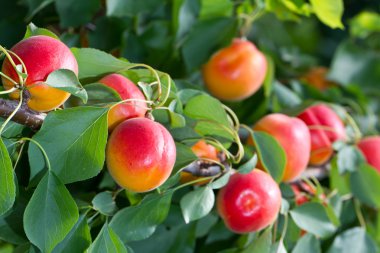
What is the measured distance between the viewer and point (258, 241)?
537mm

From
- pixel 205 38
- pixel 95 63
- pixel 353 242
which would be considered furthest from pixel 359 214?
pixel 95 63

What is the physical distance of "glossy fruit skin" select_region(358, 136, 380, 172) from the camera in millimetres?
673

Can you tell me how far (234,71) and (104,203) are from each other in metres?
0.26

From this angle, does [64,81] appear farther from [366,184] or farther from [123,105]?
[366,184]

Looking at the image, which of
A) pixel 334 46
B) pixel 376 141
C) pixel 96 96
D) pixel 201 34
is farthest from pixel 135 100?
pixel 334 46

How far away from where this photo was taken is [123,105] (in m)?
0.46

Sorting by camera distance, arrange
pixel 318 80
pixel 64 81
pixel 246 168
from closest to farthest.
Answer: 1. pixel 64 81
2. pixel 246 168
3. pixel 318 80

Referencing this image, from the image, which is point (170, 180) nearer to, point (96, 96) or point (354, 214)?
point (96, 96)

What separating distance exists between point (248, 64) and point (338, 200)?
0.18 meters

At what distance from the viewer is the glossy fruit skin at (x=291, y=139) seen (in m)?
0.58

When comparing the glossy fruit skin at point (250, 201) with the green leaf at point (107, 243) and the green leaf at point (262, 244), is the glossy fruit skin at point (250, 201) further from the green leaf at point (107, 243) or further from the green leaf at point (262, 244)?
the green leaf at point (107, 243)

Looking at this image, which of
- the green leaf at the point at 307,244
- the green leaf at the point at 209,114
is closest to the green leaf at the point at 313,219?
the green leaf at the point at 307,244

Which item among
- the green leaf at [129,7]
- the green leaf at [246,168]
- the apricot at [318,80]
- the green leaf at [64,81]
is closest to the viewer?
the green leaf at [64,81]

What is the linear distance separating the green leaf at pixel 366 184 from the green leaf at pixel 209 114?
0.20m
